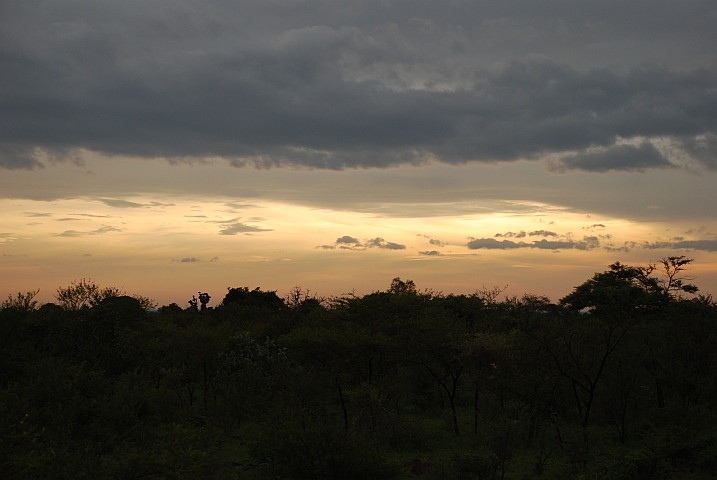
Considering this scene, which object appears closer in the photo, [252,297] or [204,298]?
[252,297]

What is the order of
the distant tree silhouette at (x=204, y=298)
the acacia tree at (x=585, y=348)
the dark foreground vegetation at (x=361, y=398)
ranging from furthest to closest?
the distant tree silhouette at (x=204, y=298)
the acacia tree at (x=585, y=348)
the dark foreground vegetation at (x=361, y=398)

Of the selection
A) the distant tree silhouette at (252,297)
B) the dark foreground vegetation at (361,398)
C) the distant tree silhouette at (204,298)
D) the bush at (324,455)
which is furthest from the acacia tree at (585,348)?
the distant tree silhouette at (204,298)

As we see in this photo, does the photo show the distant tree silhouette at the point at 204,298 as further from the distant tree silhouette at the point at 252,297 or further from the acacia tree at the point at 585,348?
the acacia tree at the point at 585,348

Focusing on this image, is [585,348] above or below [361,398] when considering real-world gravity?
above

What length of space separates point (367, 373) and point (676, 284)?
5457 cm

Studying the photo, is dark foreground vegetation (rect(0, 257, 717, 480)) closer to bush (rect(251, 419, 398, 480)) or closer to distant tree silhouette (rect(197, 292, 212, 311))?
bush (rect(251, 419, 398, 480))

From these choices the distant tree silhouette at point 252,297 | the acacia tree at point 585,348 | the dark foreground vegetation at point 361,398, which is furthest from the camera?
the distant tree silhouette at point 252,297

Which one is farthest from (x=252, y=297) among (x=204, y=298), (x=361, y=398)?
(x=361, y=398)

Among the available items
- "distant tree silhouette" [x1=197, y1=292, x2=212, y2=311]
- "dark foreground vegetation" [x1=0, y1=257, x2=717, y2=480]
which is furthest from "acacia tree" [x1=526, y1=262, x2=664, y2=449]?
"distant tree silhouette" [x1=197, y1=292, x2=212, y2=311]

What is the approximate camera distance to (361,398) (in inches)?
1145

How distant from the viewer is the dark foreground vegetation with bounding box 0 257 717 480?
20.0m

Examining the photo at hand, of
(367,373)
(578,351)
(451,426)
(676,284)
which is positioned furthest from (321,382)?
(676,284)

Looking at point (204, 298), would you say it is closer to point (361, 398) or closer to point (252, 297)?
point (252, 297)

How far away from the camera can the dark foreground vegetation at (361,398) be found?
65.7 ft
